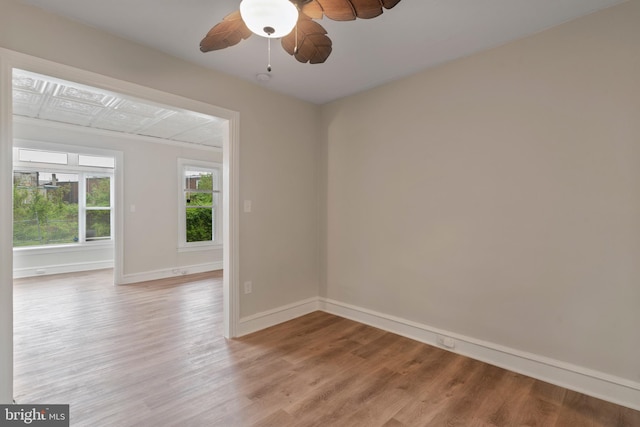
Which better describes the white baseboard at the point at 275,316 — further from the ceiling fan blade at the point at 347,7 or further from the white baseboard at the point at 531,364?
the ceiling fan blade at the point at 347,7

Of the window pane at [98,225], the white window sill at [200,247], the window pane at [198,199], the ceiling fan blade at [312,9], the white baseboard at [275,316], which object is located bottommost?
the white baseboard at [275,316]

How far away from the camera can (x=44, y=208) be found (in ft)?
19.0

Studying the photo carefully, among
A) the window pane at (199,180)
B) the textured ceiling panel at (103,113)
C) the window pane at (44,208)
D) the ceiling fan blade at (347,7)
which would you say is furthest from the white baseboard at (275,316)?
the window pane at (44,208)

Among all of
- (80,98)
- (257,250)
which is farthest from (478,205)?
(80,98)

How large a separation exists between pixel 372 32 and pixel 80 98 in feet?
11.8

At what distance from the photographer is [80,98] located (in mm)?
3605

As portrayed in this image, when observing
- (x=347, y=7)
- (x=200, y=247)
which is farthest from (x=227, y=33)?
(x=200, y=247)

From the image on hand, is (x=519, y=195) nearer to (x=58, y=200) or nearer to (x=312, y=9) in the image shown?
(x=312, y=9)

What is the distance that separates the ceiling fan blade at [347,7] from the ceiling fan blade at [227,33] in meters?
0.34

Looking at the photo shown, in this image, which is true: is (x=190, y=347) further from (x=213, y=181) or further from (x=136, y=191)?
(x=213, y=181)

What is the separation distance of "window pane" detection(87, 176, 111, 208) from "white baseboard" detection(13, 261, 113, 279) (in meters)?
1.21

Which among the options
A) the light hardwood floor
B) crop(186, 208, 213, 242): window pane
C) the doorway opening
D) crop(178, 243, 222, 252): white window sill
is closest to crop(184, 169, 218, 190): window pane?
the doorway opening

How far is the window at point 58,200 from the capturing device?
552 cm

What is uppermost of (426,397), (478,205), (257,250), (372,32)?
(372,32)
